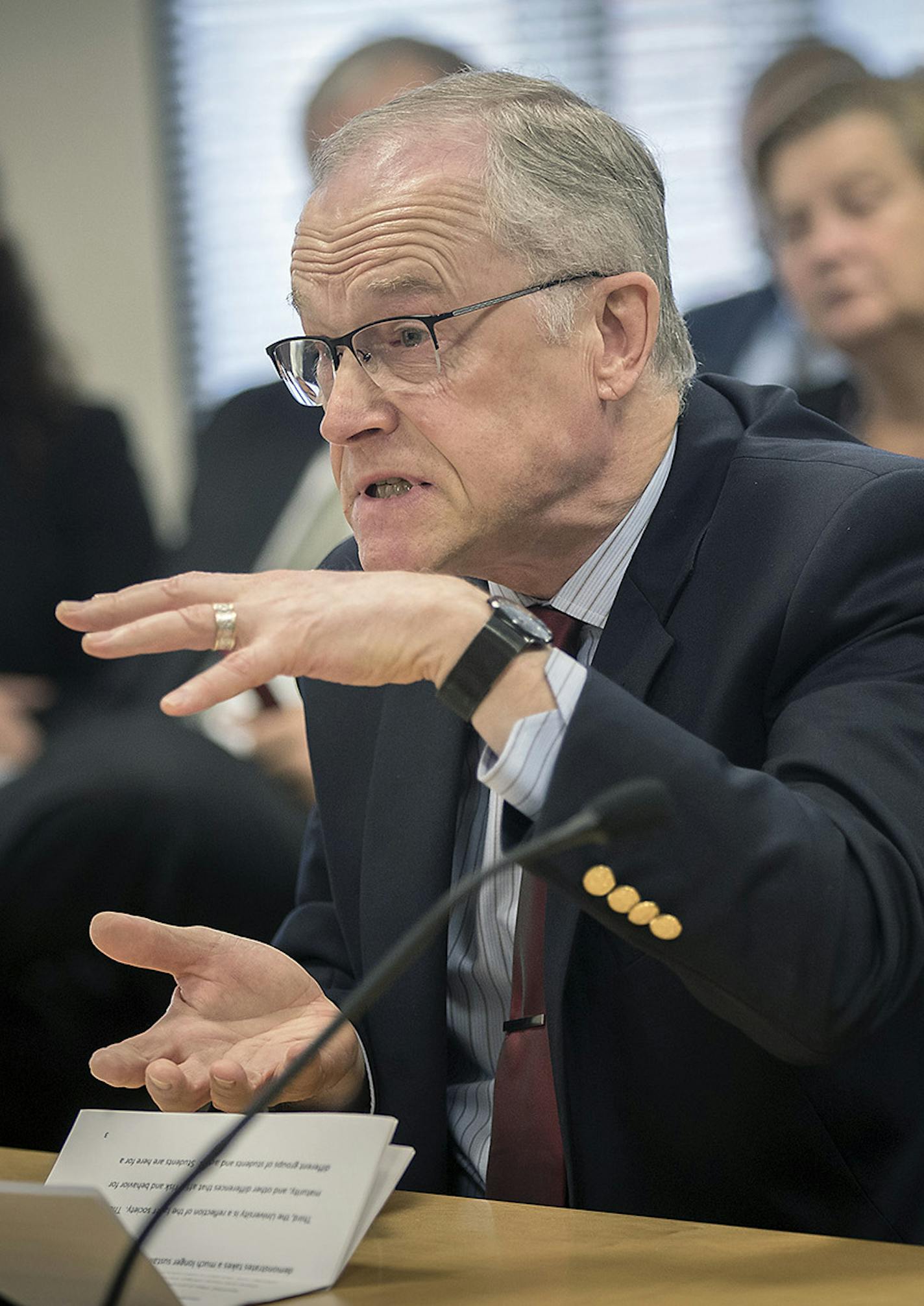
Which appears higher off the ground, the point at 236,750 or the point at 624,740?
the point at 624,740

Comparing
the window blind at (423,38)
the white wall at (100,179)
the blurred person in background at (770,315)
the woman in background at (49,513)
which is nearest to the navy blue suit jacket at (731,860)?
the blurred person in background at (770,315)

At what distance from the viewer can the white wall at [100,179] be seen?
3.55 meters

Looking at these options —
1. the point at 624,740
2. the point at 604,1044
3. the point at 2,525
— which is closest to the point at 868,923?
the point at 624,740

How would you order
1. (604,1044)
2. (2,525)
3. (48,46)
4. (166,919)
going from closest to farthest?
(604,1044), (166,919), (2,525), (48,46)

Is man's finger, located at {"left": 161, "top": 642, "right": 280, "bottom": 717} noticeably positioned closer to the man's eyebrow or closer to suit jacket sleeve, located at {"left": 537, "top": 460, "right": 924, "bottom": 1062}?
suit jacket sleeve, located at {"left": 537, "top": 460, "right": 924, "bottom": 1062}

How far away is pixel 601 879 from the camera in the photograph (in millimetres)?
976

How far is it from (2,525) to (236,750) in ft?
2.77

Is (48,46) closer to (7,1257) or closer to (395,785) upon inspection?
(395,785)

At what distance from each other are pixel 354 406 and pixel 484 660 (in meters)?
0.39

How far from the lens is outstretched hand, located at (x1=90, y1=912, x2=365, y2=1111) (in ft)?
3.81

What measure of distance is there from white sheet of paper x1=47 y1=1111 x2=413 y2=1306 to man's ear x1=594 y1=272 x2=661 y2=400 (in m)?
0.71

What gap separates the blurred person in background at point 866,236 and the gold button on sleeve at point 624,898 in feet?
5.08

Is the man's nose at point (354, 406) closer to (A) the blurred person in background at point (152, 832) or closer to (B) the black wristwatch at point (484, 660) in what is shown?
(B) the black wristwatch at point (484, 660)

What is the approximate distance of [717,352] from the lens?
107 inches
